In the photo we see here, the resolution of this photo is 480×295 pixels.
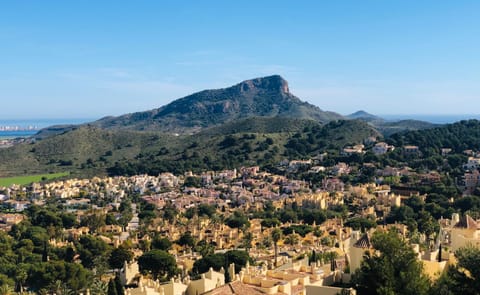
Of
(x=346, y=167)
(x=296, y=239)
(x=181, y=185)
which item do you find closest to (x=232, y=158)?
(x=181, y=185)

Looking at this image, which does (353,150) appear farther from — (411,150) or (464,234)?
(464,234)

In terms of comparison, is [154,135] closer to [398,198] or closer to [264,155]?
[264,155]

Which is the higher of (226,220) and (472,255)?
(472,255)

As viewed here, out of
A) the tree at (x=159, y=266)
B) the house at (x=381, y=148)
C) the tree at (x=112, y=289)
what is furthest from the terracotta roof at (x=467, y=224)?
the house at (x=381, y=148)

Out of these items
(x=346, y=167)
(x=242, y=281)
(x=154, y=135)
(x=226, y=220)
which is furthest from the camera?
(x=154, y=135)

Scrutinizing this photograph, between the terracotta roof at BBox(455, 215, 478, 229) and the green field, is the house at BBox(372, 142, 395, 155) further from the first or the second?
the terracotta roof at BBox(455, 215, 478, 229)

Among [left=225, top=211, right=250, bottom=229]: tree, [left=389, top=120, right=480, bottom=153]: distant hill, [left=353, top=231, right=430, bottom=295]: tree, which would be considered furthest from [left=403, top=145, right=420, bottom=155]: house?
[left=353, top=231, right=430, bottom=295]: tree
